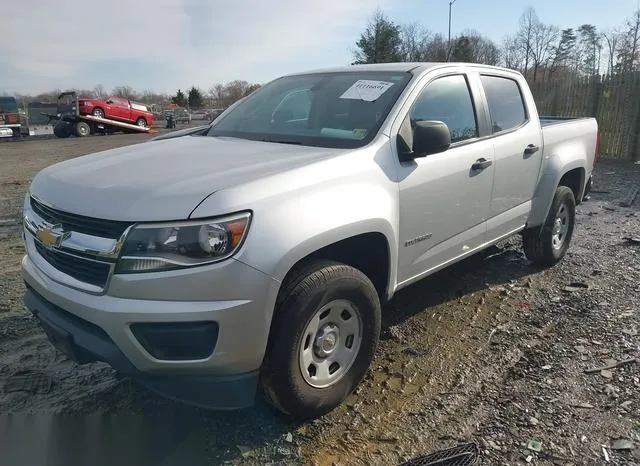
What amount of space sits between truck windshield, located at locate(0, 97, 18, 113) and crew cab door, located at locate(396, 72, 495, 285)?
28.0 m

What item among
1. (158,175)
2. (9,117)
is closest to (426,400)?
(158,175)

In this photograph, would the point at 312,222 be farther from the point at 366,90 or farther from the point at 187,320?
the point at 366,90

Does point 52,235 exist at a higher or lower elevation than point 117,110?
lower

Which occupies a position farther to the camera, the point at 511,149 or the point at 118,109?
the point at 118,109

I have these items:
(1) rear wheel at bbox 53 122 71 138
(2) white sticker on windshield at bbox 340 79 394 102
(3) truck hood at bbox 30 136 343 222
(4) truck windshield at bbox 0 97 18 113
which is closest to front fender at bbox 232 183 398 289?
(3) truck hood at bbox 30 136 343 222

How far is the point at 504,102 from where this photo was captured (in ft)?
14.8

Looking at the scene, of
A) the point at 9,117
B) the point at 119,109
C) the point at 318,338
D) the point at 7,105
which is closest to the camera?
the point at 318,338

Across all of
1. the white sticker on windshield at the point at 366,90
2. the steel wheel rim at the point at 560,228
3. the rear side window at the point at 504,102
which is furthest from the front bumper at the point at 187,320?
the steel wheel rim at the point at 560,228

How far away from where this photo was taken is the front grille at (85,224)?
2.31 meters

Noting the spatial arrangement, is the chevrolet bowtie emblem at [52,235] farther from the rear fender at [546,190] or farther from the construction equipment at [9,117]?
the construction equipment at [9,117]

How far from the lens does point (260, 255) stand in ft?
7.61

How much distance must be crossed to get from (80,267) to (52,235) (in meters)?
0.27

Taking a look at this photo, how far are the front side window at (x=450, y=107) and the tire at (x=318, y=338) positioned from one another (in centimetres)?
127

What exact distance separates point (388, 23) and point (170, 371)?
153 ft
